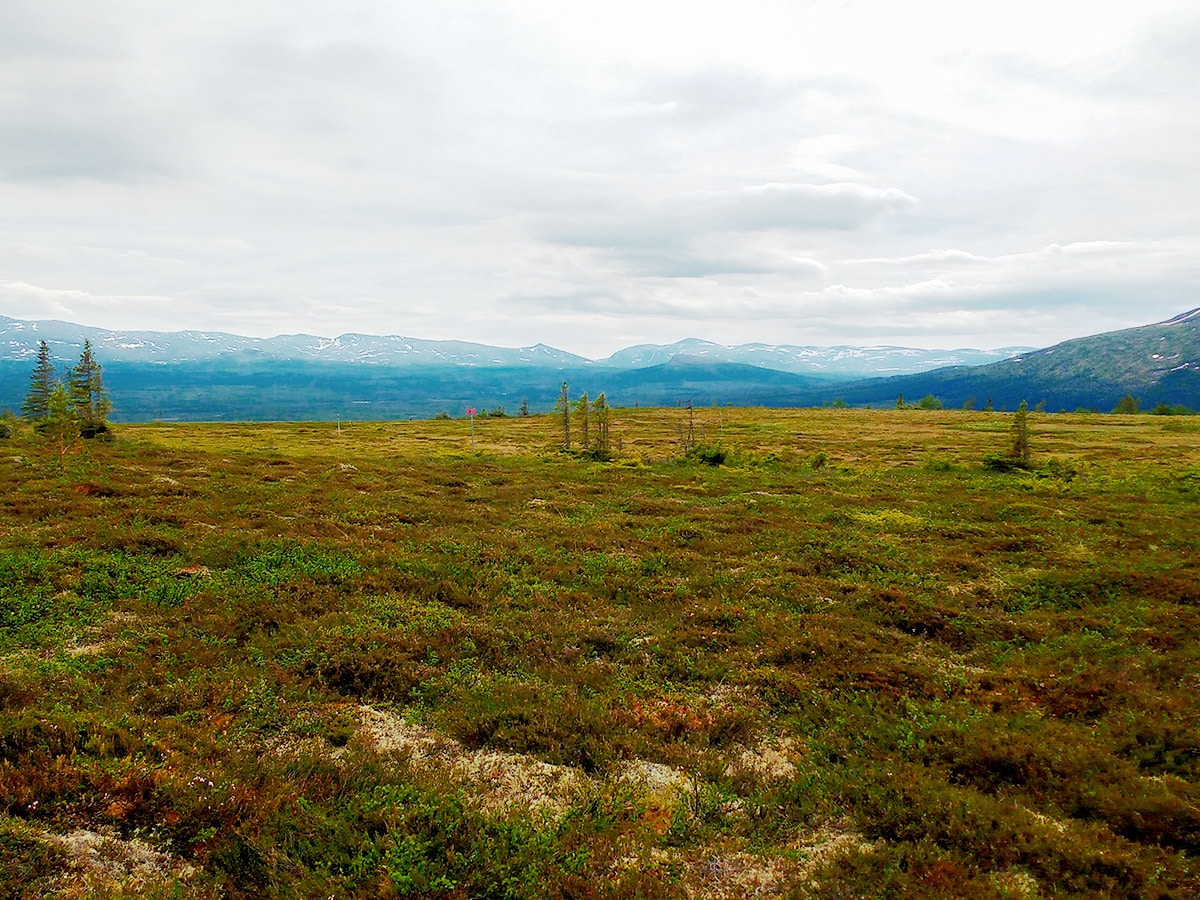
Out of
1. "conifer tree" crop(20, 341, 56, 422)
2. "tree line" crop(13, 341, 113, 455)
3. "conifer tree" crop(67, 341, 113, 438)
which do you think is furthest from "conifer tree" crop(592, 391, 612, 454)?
"conifer tree" crop(20, 341, 56, 422)

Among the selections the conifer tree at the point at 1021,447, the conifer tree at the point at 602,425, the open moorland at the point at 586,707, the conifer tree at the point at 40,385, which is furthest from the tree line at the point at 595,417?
the conifer tree at the point at 40,385

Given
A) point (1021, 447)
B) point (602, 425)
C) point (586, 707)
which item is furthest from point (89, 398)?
point (1021, 447)

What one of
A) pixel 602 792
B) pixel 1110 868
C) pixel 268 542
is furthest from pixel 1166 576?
pixel 268 542

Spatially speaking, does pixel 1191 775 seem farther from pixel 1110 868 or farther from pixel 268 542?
pixel 268 542

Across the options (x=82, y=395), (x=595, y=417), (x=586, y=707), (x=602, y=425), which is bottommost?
(x=586, y=707)

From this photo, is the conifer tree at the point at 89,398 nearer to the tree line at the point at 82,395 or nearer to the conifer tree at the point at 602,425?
the tree line at the point at 82,395

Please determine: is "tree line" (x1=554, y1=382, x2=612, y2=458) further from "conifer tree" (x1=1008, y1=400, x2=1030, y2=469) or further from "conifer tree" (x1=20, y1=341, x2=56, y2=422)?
"conifer tree" (x1=20, y1=341, x2=56, y2=422)

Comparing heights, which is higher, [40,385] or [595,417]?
[40,385]

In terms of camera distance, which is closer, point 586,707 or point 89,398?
point 586,707

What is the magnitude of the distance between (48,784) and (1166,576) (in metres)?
25.5

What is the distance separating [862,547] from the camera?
21.6 metres

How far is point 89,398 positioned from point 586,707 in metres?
76.5

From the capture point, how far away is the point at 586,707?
1073cm

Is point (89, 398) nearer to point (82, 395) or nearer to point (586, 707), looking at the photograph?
point (82, 395)
